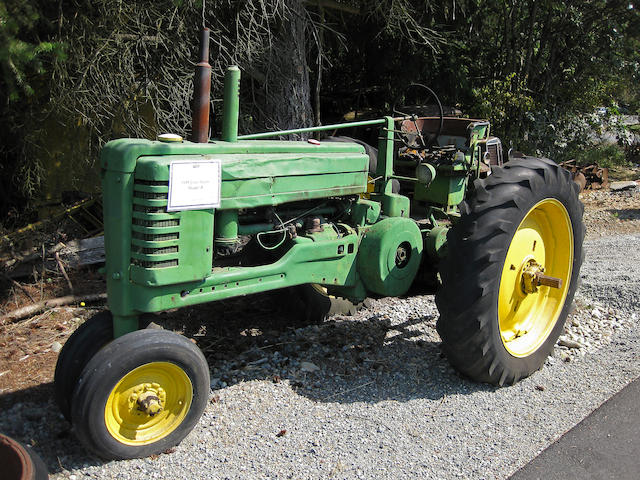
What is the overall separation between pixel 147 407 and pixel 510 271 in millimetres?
2292

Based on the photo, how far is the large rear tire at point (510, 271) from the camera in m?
3.52

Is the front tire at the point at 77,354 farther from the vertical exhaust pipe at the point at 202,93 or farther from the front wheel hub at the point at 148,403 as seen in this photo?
the vertical exhaust pipe at the point at 202,93

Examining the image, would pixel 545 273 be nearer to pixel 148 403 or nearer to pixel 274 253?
pixel 274 253

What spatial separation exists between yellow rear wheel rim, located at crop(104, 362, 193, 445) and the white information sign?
777mm

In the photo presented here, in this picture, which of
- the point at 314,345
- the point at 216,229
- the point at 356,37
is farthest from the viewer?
the point at 356,37

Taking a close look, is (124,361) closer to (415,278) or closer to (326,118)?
(415,278)

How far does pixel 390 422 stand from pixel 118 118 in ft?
13.9

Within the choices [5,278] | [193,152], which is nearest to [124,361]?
[193,152]

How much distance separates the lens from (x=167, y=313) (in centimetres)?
481

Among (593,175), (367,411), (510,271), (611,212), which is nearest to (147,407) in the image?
(367,411)

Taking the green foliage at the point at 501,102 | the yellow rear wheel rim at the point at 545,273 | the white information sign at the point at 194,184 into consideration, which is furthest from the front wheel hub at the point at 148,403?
the green foliage at the point at 501,102

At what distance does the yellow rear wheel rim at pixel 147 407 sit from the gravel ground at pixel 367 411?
127mm

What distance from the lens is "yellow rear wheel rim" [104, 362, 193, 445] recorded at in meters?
2.98

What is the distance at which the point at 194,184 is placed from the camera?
10.2 feet
